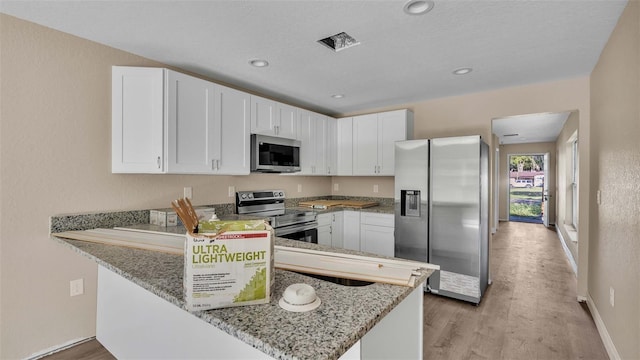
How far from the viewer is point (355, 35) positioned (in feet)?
7.05

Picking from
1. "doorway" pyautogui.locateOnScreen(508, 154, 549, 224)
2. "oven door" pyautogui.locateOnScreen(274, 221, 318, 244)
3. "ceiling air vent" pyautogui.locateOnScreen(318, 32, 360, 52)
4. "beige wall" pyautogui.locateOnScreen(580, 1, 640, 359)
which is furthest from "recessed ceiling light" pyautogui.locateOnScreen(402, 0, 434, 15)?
"doorway" pyautogui.locateOnScreen(508, 154, 549, 224)

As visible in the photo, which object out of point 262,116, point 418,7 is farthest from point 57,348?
point 418,7

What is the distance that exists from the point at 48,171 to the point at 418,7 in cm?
272

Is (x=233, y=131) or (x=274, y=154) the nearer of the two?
(x=233, y=131)

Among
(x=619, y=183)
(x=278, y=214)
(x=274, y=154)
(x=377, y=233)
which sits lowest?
(x=377, y=233)

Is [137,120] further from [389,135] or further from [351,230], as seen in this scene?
[389,135]

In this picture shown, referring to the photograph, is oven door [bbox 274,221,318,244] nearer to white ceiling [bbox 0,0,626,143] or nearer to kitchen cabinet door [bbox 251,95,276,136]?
kitchen cabinet door [bbox 251,95,276,136]

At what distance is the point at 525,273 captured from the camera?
3920mm

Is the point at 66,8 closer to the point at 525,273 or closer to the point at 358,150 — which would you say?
A: the point at 358,150

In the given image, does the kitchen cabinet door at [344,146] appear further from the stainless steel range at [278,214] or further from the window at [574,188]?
the window at [574,188]

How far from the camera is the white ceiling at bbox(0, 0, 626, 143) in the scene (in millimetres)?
1808

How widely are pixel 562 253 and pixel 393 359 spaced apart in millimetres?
5508

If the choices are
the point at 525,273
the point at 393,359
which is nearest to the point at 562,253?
the point at 525,273

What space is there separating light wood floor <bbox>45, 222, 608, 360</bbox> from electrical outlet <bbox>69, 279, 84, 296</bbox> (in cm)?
40
